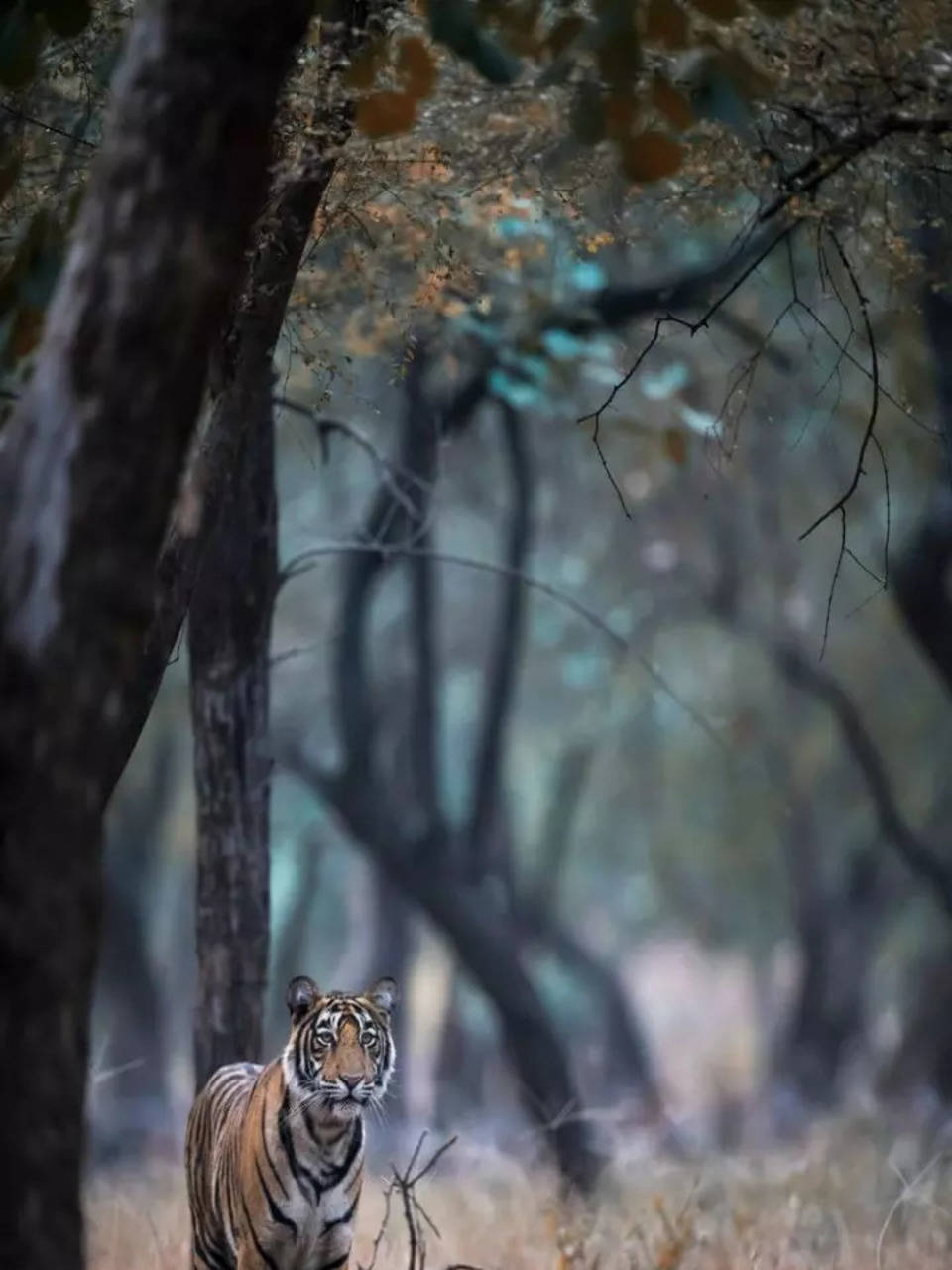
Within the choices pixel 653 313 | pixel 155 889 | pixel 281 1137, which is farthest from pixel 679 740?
pixel 281 1137

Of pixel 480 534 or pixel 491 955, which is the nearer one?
pixel 491 955

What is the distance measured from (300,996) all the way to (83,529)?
2.47m

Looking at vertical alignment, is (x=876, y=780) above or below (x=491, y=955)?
above

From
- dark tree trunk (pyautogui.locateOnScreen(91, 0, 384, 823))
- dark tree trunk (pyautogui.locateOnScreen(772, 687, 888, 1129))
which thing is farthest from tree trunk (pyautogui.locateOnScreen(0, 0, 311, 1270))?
dark tree trunk (pyautogui.locateOnScreen(772, 687, 888, 1129))

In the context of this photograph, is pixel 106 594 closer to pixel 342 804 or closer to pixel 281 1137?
pixel 281 1137

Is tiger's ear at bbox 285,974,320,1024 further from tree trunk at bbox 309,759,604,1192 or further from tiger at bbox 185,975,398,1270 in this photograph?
tree trunk at bbox 309,759,604,1192

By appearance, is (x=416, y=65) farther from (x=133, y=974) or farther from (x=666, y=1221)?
(x=133, y=974)

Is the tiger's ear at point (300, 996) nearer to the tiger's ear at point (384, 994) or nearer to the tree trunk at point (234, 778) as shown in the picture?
the tiger's ear at point (384, 994)

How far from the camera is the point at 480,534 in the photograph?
2445 centimetres

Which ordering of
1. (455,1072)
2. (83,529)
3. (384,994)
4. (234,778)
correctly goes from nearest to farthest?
(83,529) → (384,994) → (234,778) → (455,1072)

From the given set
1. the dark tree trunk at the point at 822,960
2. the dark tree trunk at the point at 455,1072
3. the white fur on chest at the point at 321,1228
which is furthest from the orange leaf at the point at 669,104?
the dark tree trunk at the point at 455,1072

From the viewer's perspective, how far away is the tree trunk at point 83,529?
144 inches

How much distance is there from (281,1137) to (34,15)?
123 inches

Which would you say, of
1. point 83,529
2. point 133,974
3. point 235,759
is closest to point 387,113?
point 83,529
